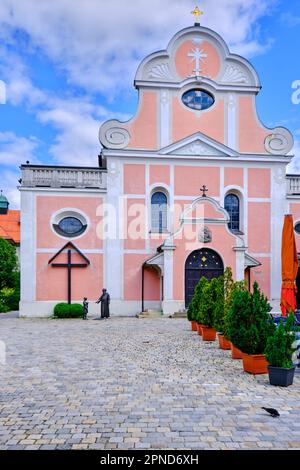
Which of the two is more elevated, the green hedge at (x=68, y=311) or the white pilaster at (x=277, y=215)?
the white pilaster at (x=277, y=215)

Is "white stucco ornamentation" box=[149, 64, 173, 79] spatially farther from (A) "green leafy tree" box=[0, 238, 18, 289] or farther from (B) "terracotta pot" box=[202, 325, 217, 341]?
(A) "green leafy tree" box=[0, 238, 18, 289]

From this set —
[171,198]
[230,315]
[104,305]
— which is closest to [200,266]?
[171,198]

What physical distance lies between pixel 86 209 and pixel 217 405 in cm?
1830

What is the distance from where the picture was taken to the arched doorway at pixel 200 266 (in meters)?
23.0

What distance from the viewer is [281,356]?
7699 mm

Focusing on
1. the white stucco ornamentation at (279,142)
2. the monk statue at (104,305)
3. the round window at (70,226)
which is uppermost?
the white stucco ornamentation at (279,142)

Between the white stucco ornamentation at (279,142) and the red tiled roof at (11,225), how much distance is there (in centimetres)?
2920

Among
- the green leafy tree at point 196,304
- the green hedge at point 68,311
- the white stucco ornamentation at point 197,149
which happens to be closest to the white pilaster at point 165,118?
the white stucco ornamentation at point 197,149

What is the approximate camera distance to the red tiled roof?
154 ft

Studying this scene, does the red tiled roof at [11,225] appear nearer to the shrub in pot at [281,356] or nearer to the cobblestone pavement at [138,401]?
the cobblestone pavement at [138,401]

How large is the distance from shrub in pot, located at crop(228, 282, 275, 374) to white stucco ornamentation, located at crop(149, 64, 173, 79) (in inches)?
747

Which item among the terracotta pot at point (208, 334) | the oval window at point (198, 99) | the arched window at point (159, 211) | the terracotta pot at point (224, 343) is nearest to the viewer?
the terracotta pot at point (224, 343)

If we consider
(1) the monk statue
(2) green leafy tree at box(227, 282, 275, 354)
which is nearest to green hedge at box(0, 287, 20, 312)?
(1) the monk statue

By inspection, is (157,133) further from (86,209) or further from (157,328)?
(157,328)
